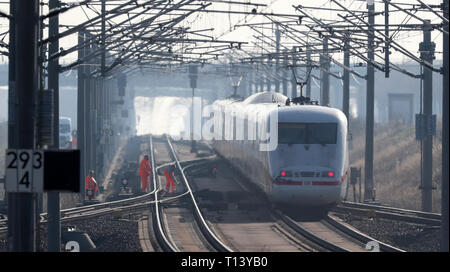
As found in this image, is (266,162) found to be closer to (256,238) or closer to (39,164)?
(256,238)

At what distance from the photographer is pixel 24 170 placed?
10.7m

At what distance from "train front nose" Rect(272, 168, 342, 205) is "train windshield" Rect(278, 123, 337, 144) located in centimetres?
86

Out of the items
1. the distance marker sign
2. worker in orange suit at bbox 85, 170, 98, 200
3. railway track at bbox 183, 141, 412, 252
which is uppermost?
the distance marker sign

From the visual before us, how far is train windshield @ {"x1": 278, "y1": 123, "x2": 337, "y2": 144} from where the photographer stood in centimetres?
2192

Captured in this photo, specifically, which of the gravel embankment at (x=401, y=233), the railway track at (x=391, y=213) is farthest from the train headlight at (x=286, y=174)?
the railway track at (x=391, y=213)

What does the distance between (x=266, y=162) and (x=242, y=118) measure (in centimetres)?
717

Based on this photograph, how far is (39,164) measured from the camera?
10742 mm

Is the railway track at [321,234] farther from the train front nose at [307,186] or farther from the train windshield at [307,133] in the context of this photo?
the train windshield at [307,133]

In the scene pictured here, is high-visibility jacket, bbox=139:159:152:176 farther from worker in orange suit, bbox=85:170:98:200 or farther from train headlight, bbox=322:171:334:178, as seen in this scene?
train headlight, bbox=322:171:334:178

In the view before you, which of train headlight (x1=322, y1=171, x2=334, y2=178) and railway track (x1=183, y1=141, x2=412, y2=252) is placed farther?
train headlight (x1=322, y1=171, x2=334, y2=178)

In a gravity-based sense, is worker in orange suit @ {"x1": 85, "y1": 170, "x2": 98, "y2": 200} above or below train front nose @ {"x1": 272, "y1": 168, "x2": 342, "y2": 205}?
below

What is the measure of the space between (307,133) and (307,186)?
1.55 m

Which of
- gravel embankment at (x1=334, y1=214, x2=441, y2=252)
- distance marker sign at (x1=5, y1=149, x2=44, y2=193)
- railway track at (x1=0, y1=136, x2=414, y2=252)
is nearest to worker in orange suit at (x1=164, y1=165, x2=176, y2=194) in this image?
railway track at (x1=0, y1=136, x2=414, y2=252)
